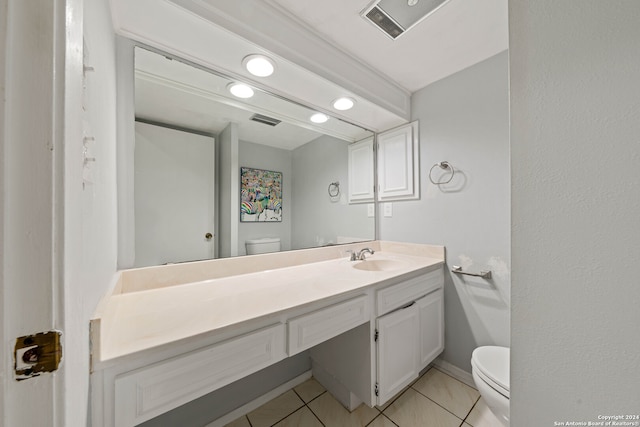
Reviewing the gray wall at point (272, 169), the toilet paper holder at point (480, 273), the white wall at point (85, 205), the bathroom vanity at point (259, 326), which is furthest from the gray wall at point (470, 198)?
the white wall at point (85, 205)

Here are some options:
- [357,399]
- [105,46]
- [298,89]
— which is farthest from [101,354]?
[298,89]

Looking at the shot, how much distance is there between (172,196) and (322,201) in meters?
0.99

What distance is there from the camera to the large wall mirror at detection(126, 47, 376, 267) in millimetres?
1065

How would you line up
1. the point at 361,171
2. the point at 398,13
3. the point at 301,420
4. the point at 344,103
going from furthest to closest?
1. the point at 361,171
2. the point at 344,103
3. the point at 301,420
4. the point at 398,13

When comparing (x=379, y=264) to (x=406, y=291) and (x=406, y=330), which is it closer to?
(x=406, y=291)

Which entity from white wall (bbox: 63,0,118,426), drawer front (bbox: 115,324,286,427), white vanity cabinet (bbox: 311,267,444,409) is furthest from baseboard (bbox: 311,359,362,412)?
white wall (bbox: 63,0,118,426)

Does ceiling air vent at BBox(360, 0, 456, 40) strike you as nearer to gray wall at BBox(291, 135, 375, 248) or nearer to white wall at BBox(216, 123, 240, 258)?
gray wall at BBox(291, 135, 375, 248)

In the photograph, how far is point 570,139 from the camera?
0.47 m

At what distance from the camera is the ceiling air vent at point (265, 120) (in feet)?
4.64

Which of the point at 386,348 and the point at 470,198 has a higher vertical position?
the point at 470,198

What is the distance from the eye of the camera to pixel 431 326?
4.88 ft

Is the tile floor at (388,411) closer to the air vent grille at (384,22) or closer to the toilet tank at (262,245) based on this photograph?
the toilet tank at (262,245)

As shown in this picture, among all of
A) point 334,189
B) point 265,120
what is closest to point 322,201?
point 334,189

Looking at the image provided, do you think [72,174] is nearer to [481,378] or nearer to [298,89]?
[298,89]
